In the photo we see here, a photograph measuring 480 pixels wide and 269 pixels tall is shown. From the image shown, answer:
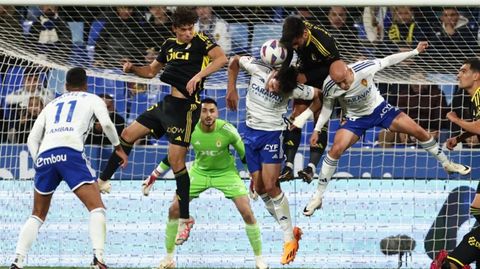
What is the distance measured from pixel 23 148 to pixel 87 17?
1.77m

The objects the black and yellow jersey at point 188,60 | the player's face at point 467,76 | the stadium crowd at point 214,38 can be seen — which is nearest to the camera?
the player's face at point 467,76

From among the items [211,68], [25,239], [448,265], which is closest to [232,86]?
[211,68]

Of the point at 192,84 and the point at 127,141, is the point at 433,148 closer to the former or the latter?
the point at 192,84

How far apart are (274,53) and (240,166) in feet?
10.8

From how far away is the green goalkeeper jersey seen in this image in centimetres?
1560

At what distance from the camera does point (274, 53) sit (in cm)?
1378

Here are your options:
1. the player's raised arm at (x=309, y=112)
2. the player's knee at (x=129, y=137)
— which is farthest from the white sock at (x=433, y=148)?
the player's knee at (x=129, y=137)

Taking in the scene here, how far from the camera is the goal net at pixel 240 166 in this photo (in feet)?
52.7

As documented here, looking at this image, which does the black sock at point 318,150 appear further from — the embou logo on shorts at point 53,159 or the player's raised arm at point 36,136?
the player's raised arm at point 36,136

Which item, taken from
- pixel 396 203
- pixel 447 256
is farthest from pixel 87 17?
pixel 447 256

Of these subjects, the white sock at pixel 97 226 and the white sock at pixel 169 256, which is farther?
the white sock at pixel 169 256

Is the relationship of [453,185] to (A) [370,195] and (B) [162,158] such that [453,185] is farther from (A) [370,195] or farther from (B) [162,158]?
(B) [162,158]

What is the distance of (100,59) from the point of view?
1656 centimetres

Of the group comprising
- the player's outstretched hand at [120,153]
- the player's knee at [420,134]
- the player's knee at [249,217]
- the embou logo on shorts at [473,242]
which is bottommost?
the embou logo on shorts at [473,242]
